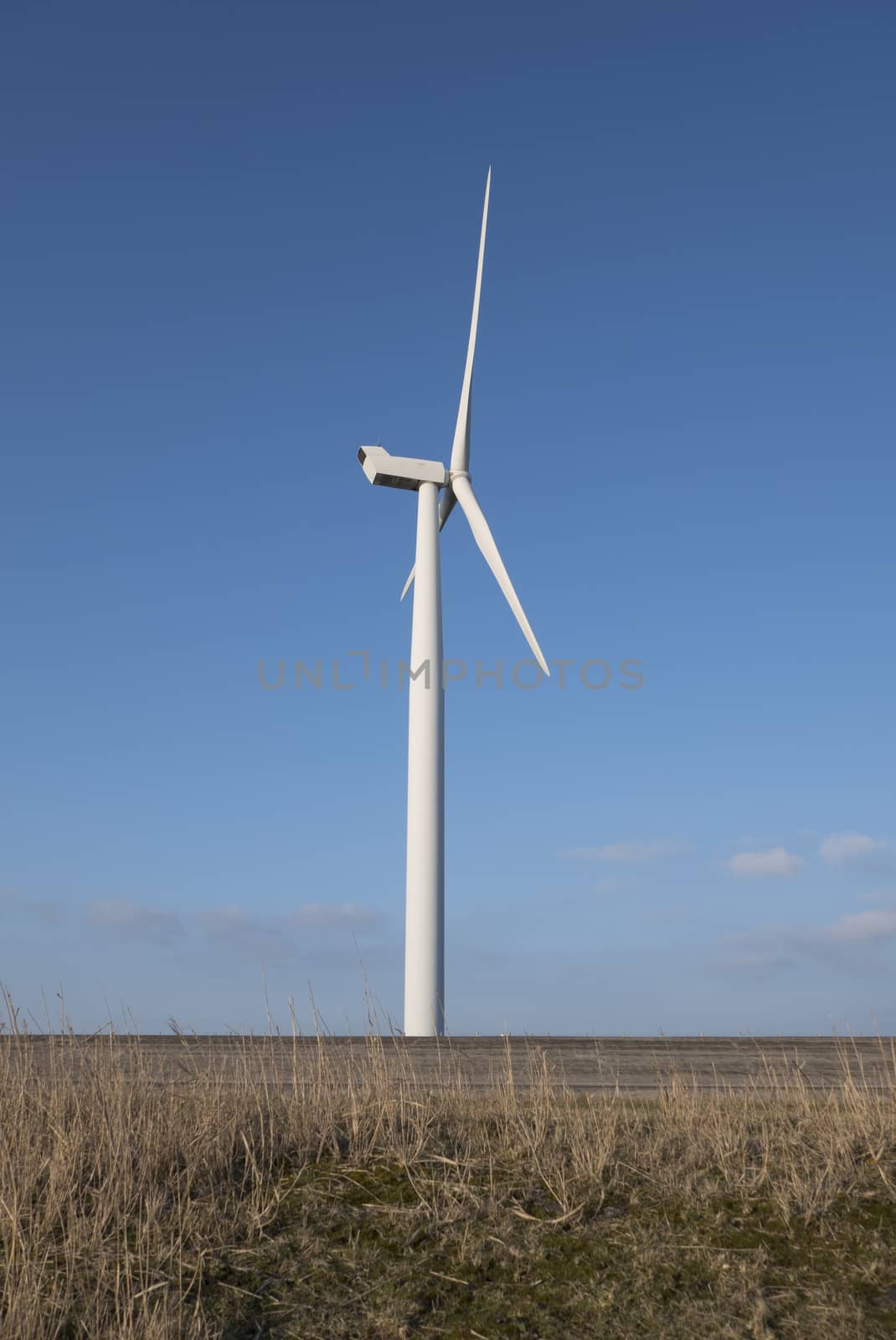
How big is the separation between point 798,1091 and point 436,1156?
15.8 ft

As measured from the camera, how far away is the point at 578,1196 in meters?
9.64

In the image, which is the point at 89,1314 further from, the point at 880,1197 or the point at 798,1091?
the point at 798,1091

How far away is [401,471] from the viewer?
122 ft

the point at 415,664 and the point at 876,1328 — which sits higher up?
the point at 415,664

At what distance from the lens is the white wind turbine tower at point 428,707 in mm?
30266

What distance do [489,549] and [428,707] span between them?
6323 mm

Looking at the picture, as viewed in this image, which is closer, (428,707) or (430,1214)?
(430,1214)

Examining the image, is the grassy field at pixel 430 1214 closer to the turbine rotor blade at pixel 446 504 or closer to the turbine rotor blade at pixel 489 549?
the turbine rotor blade at pixel 489 549

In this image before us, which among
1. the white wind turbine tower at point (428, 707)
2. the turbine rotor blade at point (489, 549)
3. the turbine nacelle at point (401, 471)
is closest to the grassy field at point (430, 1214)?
the white wind turbine tower at point (428, 707)

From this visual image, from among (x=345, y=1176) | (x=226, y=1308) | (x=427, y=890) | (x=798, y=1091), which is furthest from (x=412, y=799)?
(x=226, y=1308)

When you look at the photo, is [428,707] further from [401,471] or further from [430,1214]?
[430,1214]

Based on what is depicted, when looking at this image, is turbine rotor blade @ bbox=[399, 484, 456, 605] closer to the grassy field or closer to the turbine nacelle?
the turbine nacelle

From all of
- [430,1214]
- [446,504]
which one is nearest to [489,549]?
[446,504]

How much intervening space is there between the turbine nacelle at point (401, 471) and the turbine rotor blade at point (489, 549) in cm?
67
